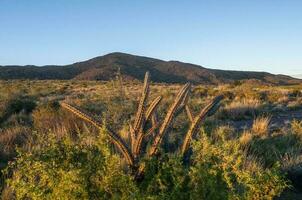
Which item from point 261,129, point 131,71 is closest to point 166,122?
point 261,129

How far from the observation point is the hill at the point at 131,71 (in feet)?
380

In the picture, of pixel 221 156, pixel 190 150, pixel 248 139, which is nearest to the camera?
pixel 221 156

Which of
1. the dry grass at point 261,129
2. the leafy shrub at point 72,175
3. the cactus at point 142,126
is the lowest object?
the dry grass at point 261,129

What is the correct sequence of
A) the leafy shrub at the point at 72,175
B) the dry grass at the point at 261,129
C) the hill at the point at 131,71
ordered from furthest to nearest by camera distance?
the hill at the point at 131,71 < the dry grass at the point at 261,129 < the leafy shrub at the point at 72,175

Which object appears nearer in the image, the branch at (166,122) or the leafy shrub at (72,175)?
the leafy shrub at (72,175)

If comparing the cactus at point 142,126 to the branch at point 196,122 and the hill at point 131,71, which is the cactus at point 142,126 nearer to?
the branch at point 196,122

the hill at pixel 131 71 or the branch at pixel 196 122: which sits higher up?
the branch at pixel 196 122

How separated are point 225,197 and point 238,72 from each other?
151 meters

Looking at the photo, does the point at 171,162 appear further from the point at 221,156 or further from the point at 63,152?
the point at 63,152

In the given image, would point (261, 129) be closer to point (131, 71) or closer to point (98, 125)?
point (98, 125)

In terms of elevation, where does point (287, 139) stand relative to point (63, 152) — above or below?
below

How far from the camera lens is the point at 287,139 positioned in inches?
489

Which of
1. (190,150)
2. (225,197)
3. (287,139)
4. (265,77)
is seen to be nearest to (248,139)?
(287,139)

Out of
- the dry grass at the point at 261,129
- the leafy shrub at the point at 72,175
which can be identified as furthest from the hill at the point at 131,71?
the leafy shrub at the point at 72,175
